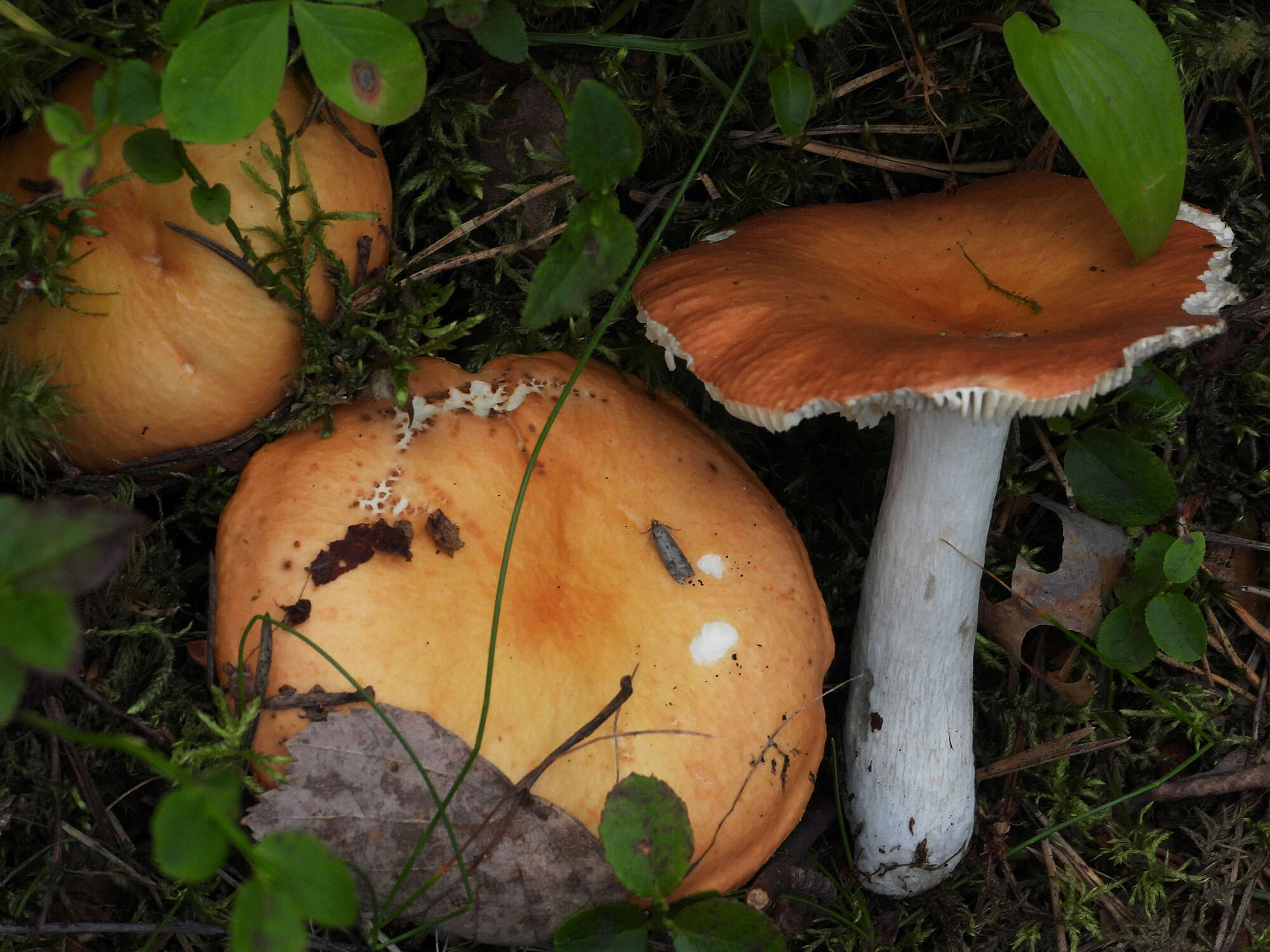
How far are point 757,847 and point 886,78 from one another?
2.00 metres

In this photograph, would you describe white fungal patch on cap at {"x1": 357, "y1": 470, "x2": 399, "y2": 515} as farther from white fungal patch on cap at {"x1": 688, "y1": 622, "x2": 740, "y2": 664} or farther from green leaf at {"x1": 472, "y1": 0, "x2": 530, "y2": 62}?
green leaf at {"x1": 472, "y1": 0, "x2": 530, "y2": 62}

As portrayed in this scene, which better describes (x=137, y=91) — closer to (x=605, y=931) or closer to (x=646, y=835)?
(x=646, y=835)

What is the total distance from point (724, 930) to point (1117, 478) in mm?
1604

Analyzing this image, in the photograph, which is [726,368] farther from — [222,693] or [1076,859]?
[1076,859]

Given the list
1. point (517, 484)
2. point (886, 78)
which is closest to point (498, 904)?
point (517, 484)

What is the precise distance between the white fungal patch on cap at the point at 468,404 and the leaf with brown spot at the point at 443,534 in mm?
196

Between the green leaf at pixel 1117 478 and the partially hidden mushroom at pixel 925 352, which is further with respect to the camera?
the green leaf at pixel 1117 478

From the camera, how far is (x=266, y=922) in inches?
53.2

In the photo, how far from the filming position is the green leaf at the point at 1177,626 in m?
2.52

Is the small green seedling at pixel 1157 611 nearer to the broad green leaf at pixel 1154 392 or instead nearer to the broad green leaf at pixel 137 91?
the broad green leaf at pixel 1154 392

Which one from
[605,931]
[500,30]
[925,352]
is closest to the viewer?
[925,352]

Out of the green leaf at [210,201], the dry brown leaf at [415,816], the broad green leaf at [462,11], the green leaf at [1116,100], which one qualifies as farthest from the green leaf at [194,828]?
the green leaf at [1116,100]

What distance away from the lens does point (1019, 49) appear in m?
1.90

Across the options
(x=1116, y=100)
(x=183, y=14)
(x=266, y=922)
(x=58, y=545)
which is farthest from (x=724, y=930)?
(x=183, y=14)
